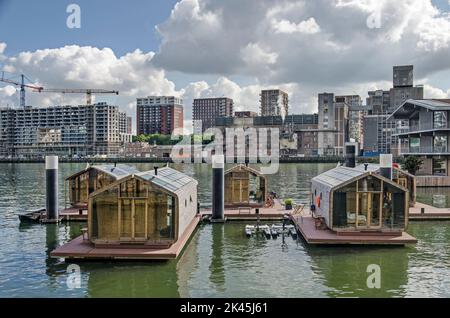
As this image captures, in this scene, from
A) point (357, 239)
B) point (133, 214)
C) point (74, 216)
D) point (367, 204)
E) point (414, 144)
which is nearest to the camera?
point (133, 214)

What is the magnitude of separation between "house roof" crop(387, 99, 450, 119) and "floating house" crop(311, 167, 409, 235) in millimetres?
48714

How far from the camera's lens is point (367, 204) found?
2705cm

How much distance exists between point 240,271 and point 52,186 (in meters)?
19.2

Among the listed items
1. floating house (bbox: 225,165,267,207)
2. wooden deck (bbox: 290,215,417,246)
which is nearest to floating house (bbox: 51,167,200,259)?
wooden deck (bbox: 290,215,417,246)

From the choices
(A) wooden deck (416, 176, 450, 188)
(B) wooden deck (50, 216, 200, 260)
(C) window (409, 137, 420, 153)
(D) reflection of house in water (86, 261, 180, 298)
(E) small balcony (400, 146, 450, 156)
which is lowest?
(D) reflection of house in water (86, 261, 180, 298)

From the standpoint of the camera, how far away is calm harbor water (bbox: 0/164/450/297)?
64.1 ft

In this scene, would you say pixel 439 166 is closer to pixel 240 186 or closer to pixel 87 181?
pixel 240 186

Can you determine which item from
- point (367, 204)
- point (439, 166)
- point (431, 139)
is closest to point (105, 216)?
point (367, 204)

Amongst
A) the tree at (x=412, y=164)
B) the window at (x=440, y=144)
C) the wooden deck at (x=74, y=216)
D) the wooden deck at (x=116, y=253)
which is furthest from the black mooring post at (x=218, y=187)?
the window at (x=440, y=144)

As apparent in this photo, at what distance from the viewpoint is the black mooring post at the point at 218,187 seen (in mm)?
34438

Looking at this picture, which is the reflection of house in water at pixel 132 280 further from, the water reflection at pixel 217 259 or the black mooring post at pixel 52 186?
the black mooring post at pixel 52 186

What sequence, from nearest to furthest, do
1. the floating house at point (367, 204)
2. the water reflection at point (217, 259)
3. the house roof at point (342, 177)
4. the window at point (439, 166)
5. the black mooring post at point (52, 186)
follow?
the water reflection at point (217, 259), the floating house at point (367, 204), the house roof at point (342, 177), the black mooring post at point (52, 186), the window at point (439, 166)

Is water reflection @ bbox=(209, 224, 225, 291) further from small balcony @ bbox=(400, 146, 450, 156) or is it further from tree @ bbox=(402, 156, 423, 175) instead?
small balcony @ bbox=(400, 146, 450, 156)
